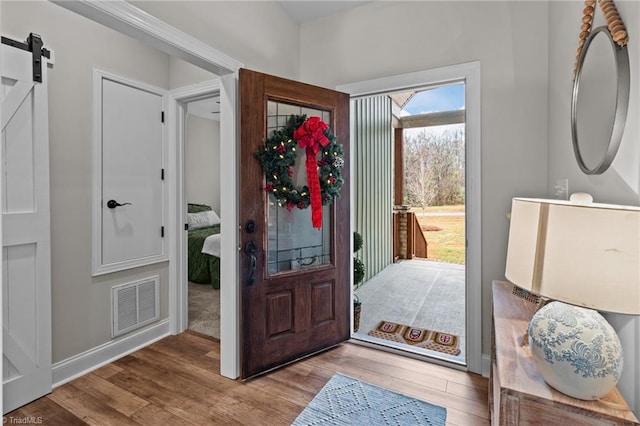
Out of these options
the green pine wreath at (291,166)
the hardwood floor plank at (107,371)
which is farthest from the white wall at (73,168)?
the green pine wreath at (291,166)

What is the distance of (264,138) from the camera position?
2201 millimetres

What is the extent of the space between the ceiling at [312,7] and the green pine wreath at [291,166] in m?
1.12

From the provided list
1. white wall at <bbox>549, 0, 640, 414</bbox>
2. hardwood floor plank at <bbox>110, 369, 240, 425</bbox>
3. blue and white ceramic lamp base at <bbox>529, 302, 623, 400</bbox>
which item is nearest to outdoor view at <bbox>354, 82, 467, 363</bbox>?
hardwood floor plank at <bbox>110, 369, 240, 425</bbox>

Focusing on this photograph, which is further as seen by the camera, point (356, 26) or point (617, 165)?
point (356, 26)

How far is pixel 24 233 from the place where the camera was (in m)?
1.90

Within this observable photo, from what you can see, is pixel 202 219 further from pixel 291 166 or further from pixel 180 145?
pixel 291 166

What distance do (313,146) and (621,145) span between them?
1695 millimetres

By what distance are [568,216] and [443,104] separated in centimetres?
591

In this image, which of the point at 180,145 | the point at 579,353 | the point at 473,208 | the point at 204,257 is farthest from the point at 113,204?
the point at 579,353

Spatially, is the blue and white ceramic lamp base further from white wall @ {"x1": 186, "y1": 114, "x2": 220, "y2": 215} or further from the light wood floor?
white wall @ {"x1": 186, "y1": 114, "x2": 220, "y2": 215}

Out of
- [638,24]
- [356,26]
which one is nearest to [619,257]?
[638,24]

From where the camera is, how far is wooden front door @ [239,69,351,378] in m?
2.15

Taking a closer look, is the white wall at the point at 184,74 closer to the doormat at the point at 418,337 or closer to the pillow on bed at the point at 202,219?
the pillow on bed at the point at 202,219

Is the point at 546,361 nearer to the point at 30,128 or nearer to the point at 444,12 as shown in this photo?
the point at 444,12
